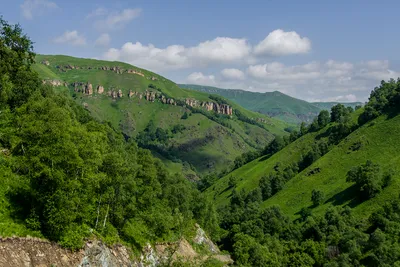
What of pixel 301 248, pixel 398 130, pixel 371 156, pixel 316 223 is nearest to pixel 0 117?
pixel 301 248

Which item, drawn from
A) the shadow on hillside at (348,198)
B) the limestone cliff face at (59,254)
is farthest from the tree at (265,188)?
the limestone cliff face at (59,254)

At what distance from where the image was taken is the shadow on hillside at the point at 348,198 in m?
126

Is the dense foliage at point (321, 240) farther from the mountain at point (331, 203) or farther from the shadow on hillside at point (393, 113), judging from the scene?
the shadow on hillside at point (393, 113)

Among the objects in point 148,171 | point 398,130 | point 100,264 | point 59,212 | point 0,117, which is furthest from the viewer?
point 398,130

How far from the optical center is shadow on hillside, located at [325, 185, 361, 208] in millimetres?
125512

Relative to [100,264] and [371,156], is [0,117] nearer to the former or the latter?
[100,264]

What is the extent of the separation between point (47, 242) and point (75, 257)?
376 centimetres

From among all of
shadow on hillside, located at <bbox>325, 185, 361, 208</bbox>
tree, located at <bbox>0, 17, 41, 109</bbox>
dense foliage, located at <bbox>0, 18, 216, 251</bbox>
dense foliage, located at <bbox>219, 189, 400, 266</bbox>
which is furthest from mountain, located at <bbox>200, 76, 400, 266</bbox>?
tree, located at <bbox>0, 17, 41, 109</bbox>

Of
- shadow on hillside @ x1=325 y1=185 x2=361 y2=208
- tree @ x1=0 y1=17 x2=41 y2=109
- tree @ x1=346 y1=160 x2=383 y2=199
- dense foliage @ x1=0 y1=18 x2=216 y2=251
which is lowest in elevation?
shadow on hillside @ x1=325 y1=185 x2=361 y2=208

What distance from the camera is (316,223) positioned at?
4390 inches

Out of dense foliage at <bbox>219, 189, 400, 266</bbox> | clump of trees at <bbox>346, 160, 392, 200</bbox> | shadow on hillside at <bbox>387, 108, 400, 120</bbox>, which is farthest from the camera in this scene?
shadow on hillside at <bbox>387, 108, 400, 120</bbox>

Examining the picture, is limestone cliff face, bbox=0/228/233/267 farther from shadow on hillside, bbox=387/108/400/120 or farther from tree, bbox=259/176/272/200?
shadow on hillside, bbox=387/108/400/120

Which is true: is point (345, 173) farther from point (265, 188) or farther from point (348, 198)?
point (265, 188)

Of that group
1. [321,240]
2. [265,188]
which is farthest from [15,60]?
[265,188]
